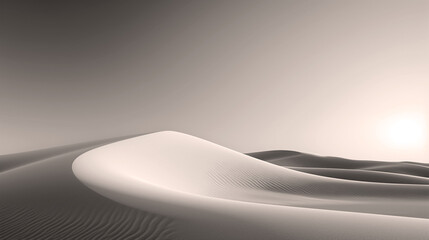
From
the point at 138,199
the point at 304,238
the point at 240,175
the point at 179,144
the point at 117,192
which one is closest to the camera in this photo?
the point at 304,238

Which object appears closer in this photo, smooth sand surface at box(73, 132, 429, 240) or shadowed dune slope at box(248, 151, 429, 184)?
smooth sand surface at box(73, 132, 429, 240)

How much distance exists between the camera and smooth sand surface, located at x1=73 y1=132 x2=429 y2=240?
3.57m

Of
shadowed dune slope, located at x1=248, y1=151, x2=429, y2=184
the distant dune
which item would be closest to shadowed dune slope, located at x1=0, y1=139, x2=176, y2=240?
the distant dune

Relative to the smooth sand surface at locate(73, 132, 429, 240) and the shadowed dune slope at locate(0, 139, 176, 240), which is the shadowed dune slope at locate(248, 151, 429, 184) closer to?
the smooth sand surface at locate(73, 132, 429, 240)

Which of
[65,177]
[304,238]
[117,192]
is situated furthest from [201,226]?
[65,177]

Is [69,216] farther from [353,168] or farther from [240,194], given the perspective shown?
[353,168]

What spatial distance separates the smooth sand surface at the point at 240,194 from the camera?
11.7ft

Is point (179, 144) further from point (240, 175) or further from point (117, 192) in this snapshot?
point (117, 192)

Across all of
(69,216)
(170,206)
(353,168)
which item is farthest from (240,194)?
(353,168)

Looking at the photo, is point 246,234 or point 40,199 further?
point 40,199

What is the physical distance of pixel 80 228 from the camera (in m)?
3.77

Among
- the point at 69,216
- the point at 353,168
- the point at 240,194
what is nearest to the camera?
the point at 69,216

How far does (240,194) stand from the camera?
885 centimetres

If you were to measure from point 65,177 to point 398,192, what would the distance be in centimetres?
676
